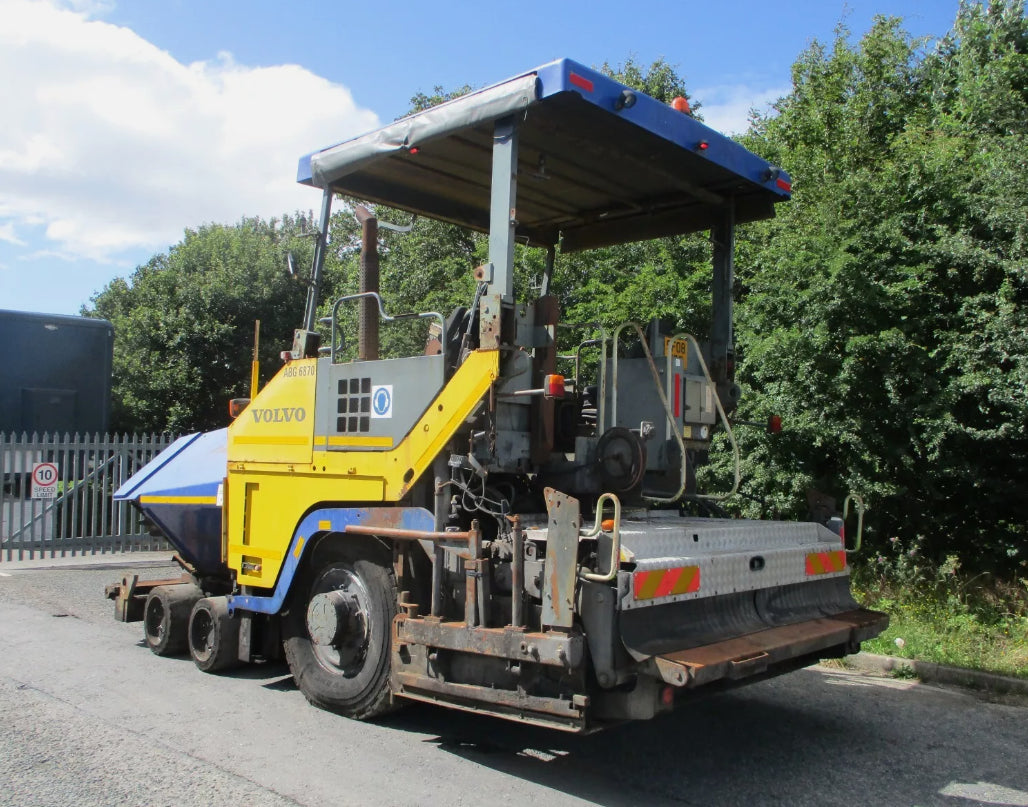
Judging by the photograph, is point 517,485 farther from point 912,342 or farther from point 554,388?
point 912,342

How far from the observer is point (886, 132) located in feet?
39.8

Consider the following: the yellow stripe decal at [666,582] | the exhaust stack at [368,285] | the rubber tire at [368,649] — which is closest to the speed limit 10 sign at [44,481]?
the rubber tire at [368,649]

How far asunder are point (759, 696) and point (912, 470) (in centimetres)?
379

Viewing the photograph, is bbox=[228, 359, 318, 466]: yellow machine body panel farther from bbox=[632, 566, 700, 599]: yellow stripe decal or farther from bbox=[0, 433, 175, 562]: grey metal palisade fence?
bbox=[0, 433, 175, 562]: grey metal palisade fence

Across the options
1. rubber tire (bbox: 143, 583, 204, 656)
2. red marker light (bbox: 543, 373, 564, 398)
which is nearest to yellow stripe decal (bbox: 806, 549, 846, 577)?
red marker light (bbox: 543, 373, 564, 398)

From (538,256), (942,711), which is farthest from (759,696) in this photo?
(538,256)

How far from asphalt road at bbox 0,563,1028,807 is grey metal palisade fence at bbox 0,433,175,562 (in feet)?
22.8

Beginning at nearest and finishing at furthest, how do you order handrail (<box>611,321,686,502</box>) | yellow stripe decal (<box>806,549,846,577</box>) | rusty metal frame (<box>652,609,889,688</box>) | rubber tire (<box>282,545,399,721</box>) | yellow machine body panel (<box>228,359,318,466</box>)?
rusty metal frame (<box>652,609,889,688</box>)
rubber tire (<box>282,545,399,721</box>)
yellow stripe decal (<box>806,549,846,577</box>)
handrail (<box>611,321,686,502</box>)
yellow machine body panel (<box>228,359,318,466</box>)

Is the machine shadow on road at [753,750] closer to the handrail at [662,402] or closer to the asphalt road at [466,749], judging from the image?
the asphalt road at [466,749]

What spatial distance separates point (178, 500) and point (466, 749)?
3.48 meters

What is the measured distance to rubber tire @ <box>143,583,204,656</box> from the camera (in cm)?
720

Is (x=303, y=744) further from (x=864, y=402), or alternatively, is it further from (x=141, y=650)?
(x=864, y=402)

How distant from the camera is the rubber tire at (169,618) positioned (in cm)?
720

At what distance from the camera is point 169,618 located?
23.6 feet
